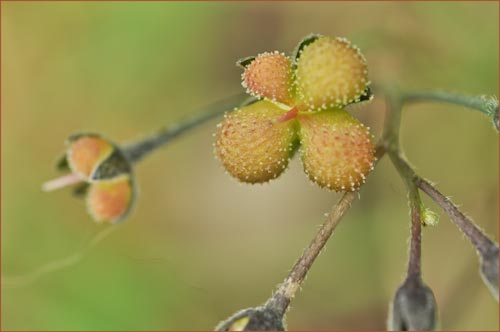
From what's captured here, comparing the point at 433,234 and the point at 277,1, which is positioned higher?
the point at 277,1

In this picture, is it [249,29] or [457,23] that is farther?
[249,29]

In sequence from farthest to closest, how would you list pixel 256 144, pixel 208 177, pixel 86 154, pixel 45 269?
pixel 208 177 → pixel 45 269 → pixel 86 154 → pixel 256 144

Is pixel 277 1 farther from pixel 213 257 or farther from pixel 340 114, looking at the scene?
pixel 340 114

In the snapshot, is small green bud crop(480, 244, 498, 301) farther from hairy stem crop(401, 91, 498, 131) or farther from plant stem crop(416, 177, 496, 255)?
hairy stem crop(401, 91, 498, 131)

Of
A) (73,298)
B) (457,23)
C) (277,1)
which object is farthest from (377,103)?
(73,298)

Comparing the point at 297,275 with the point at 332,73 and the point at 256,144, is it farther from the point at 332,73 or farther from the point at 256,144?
the point at 332,73

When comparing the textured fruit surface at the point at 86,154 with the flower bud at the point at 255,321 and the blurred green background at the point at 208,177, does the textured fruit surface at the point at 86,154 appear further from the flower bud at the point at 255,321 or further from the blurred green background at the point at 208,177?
the blurred green background at the point at 208,177

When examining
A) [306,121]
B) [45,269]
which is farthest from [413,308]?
[45,269]

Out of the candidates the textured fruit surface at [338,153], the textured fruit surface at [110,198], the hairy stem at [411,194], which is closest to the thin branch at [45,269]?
the textured fruit surface at [110,198]
